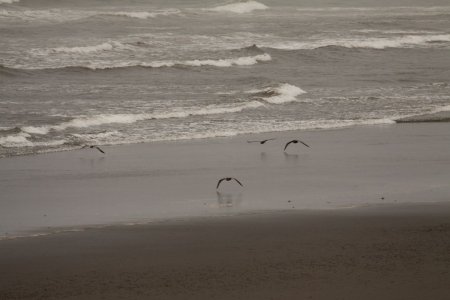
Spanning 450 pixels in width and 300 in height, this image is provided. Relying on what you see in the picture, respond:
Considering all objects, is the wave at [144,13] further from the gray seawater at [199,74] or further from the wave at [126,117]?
the wave at [126,117]

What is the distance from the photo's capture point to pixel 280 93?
65.3 ft

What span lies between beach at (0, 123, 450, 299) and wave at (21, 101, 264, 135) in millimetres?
1662

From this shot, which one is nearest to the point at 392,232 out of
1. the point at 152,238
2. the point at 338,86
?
the point at 152,238

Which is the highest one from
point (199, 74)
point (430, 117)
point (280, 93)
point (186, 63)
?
point (186, 63)

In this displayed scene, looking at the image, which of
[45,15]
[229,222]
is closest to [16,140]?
[229,222]

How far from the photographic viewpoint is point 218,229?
30.6 ft

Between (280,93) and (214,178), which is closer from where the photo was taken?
(214,178)

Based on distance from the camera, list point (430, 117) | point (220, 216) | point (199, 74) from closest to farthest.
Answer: point (220, 216), point (430, 117), point (199, 74)

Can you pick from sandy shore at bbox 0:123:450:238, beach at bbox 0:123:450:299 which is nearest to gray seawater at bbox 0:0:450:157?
sandy shore at bbox 0:123:450:238

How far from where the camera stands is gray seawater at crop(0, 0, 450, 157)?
16219mm

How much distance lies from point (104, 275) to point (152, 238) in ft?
3.88

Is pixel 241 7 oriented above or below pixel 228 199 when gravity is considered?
above

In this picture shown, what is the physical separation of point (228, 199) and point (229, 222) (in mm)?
1190

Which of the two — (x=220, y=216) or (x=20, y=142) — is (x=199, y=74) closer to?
(x=20, y=142)
